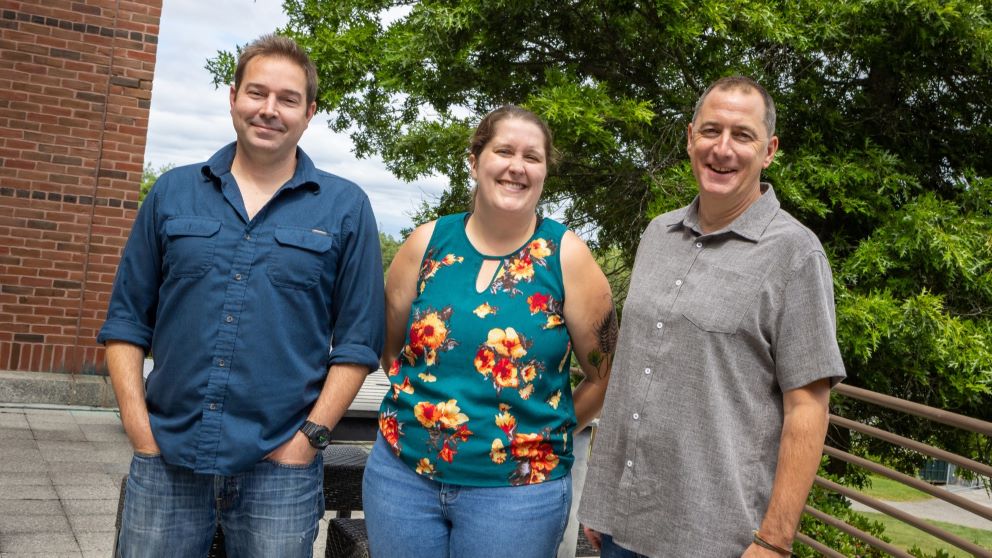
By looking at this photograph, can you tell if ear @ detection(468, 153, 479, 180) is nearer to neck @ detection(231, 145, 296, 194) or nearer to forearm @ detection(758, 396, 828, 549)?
neck @ detection(231, 145, 296, 194)

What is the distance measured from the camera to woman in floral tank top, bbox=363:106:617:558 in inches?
85.6

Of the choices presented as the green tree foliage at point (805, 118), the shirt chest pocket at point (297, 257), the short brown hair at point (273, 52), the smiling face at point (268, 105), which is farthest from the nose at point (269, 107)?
the green tree foliage at point (805, 118)

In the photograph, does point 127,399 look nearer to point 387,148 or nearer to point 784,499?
point 784,499

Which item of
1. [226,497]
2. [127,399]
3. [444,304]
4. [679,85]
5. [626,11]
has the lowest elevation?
[226,497]

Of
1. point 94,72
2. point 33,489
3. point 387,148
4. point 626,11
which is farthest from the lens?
point 387,148

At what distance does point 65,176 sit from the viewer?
7.92 m

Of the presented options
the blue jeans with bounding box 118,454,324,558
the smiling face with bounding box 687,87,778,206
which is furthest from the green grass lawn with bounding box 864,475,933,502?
the blue jeans with bounding box 118,454,324,558

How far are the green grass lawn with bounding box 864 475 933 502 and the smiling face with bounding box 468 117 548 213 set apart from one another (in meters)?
21.8

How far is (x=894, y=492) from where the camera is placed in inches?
957

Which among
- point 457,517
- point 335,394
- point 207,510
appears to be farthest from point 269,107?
point 457,517

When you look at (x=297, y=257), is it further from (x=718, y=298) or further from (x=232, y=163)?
(x=718, y=298)

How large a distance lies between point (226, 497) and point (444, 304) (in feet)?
2.34

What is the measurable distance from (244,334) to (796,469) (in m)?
1.30

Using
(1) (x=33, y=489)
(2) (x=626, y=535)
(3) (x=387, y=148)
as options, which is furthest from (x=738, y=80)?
(3) (x=387, y=148)
